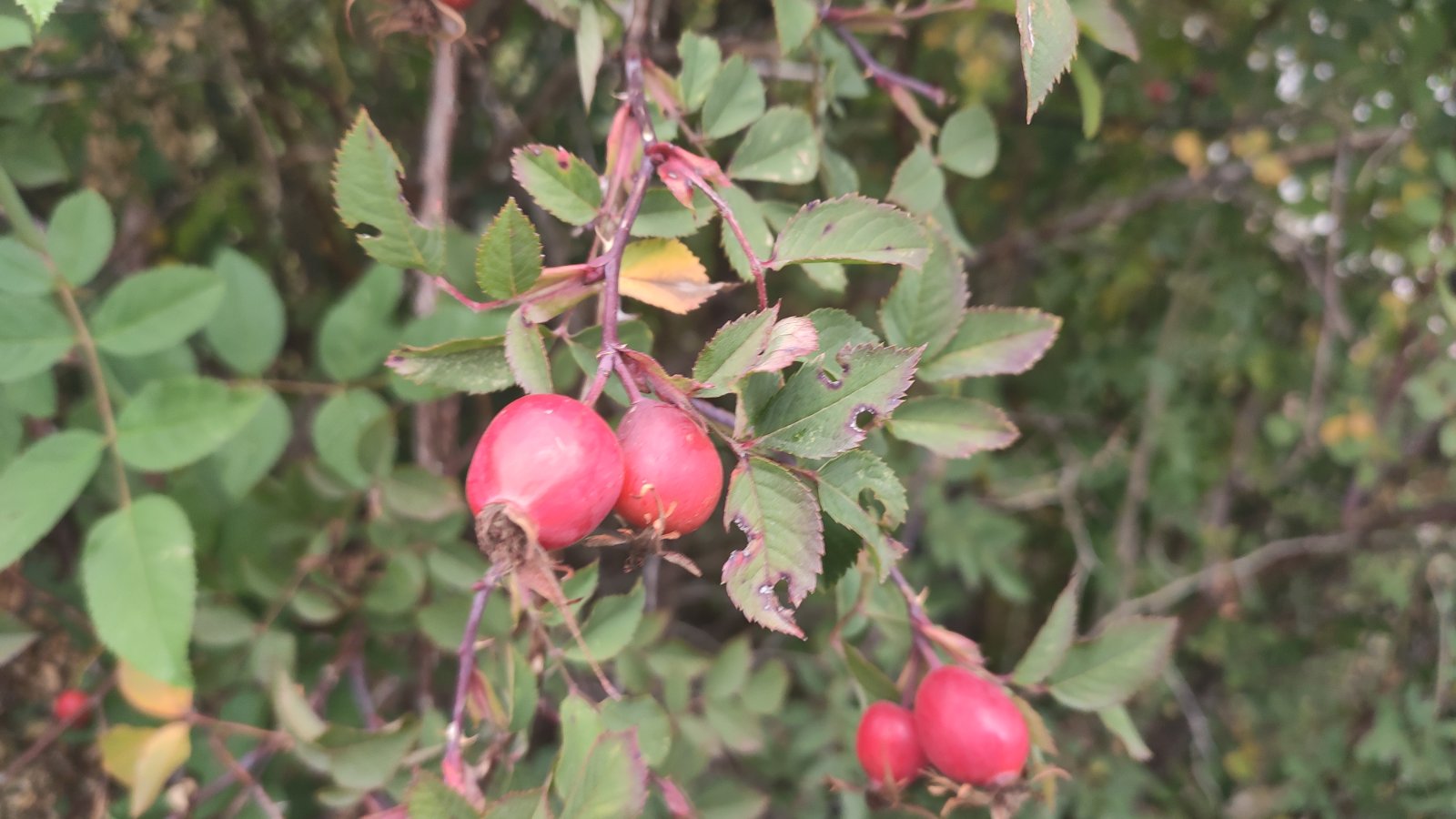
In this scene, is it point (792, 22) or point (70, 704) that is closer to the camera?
point (792, 22)

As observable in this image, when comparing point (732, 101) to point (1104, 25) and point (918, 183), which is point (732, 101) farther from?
point (1104, 25)

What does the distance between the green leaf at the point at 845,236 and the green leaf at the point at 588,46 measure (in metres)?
0.31

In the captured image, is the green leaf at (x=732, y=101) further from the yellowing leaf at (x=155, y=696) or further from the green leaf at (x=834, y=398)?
the yellowing leaf at (x=155, y=696)

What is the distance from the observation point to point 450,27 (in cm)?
86

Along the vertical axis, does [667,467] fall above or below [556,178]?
below

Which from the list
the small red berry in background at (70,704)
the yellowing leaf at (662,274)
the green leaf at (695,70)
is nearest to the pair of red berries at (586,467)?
the yellowing leaf at (662,274)

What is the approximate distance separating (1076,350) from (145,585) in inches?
85.1

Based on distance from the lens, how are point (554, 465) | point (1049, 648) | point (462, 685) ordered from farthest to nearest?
point (1049, 648), point (462, 685), point (554, 465)

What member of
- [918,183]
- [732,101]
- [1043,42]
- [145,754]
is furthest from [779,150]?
[145,754]

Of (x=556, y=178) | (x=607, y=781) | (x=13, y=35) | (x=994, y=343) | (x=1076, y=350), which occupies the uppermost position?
(x=13, y=35)

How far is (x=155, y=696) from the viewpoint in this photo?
3.46 feet

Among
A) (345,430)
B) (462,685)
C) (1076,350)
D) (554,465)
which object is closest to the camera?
(554,465)

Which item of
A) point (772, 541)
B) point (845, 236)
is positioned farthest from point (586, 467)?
point (845, 236)

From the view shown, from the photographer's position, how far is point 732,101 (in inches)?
→ 33.5
